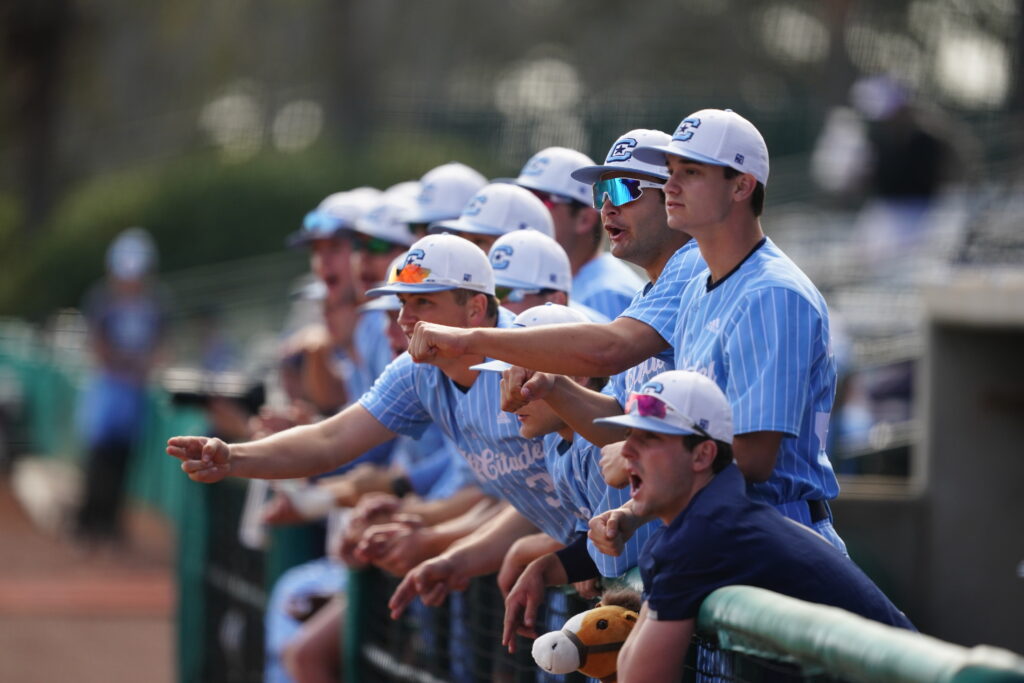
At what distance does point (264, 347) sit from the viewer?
1764cm

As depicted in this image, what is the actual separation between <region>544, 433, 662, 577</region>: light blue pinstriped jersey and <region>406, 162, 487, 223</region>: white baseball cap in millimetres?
2042

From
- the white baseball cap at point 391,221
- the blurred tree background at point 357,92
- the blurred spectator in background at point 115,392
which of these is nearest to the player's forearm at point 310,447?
the white baseball cap at point 391,221

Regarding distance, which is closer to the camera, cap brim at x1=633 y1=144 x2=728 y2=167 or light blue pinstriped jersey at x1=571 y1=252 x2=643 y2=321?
cap brim at x1=633 y1=144 x2=728 y2=167

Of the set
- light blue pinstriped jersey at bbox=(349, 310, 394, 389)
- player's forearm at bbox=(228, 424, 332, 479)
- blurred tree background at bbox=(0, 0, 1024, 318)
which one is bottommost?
player's forearm at bbox=(228, 424, 332, 479)

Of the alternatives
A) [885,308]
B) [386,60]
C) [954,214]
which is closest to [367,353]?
[885,308]

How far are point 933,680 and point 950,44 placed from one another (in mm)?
30020

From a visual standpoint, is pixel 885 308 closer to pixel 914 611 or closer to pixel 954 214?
pixel 954 214

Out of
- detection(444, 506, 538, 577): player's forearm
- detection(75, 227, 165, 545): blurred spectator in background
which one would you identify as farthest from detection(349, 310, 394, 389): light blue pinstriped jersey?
detection(75, 227, 165, 545): blurred spectator in background

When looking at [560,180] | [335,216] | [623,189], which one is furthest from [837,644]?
[335,216]

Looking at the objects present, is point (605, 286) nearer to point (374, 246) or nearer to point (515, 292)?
point (515, 292)

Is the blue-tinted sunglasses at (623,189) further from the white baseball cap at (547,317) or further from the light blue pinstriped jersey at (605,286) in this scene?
the light blue pinstriped jersey at (605,286)

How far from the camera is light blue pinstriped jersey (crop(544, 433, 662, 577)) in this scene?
4207mm

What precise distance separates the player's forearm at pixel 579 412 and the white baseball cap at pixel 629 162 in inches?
26.2

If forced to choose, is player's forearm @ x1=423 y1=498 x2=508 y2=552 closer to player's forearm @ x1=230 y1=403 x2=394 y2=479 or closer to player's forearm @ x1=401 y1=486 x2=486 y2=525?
player's forearm @ x1=401 y1=486 x2=486 y2=525
